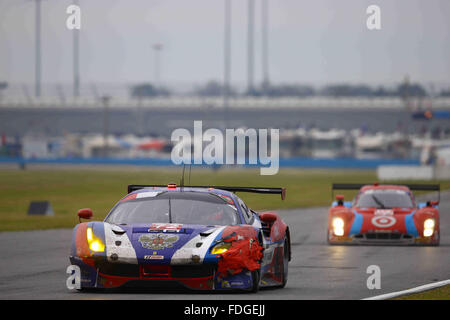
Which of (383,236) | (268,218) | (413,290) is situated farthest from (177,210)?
(383,236)

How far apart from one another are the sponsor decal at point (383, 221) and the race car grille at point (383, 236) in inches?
5.7

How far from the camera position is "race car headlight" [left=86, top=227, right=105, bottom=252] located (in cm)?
1007

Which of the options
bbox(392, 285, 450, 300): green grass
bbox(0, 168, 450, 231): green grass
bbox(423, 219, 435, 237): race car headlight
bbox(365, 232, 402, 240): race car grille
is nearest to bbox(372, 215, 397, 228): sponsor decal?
bbox(365, 232, 402, 240): race car grille

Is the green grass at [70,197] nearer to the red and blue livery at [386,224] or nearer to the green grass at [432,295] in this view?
the red and blue livery at [386,224]

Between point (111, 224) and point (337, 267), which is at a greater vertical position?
point (111, 224)

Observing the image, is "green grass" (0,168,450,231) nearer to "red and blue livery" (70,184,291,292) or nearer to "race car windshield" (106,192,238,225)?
"race car windshield" (106,192,238,225)

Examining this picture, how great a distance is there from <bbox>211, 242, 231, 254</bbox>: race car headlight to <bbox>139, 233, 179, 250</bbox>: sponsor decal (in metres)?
0.38

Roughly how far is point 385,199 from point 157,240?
33.3 feet

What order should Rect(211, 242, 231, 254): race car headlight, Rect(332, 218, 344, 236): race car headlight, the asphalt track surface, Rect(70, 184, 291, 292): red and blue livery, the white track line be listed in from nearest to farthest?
Rect(70, 184, 291, 292): red and blue livery → Rect(211, 242, 231, 254): race car headlight → the white track line → the asphalt track surface → Rect(332, 218, 344, 236): race car headlight

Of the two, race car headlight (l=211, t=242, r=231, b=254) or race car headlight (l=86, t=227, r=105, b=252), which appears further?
race car headlight (l=86, t=227, r=105, b=252)

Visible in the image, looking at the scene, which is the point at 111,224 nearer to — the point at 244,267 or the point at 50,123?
the point at 244,267
